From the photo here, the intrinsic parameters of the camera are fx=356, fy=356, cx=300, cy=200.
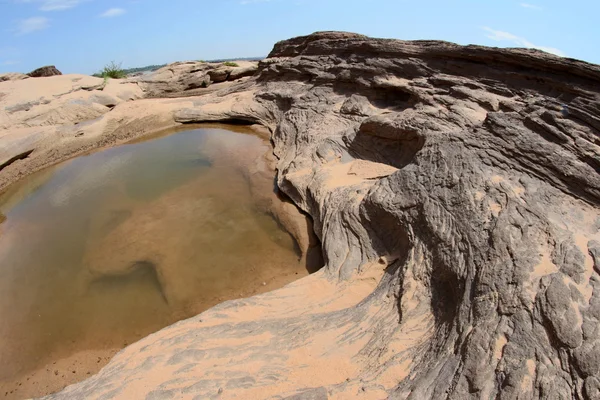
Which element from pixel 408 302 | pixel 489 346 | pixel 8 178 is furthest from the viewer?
pixel 8 178

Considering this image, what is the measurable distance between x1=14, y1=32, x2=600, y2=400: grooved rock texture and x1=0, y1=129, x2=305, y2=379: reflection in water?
1234 millimetres

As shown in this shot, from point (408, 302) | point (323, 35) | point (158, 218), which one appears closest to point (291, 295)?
point (408, 302)

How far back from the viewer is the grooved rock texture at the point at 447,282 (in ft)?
9.10

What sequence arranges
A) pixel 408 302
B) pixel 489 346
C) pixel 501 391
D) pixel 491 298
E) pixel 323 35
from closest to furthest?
pixel 501 391, pixel 489 346, pixel 491 298, pixel 408 302, pixel 323 35

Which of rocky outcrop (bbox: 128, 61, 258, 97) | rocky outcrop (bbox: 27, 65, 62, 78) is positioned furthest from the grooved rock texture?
rocky outcrop (bbox: 27, 65, 62, 78)

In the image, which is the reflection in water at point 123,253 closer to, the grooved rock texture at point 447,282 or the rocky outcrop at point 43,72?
the grooved rock texture at point 447,282

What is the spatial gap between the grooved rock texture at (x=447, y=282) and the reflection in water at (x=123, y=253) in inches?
48.6

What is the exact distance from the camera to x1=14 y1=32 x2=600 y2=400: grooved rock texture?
2773mm

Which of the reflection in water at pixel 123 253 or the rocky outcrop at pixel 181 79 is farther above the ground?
the rocky outcrop at pixel 181 79

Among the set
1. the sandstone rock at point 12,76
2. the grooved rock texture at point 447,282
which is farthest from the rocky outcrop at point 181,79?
the grooved rock texture at point 447,282

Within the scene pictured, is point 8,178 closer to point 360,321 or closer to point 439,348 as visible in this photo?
point 360,321

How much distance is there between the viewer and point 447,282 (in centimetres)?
387

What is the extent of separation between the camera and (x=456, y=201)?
4359 millimetres

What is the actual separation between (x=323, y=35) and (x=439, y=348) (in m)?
11.0
